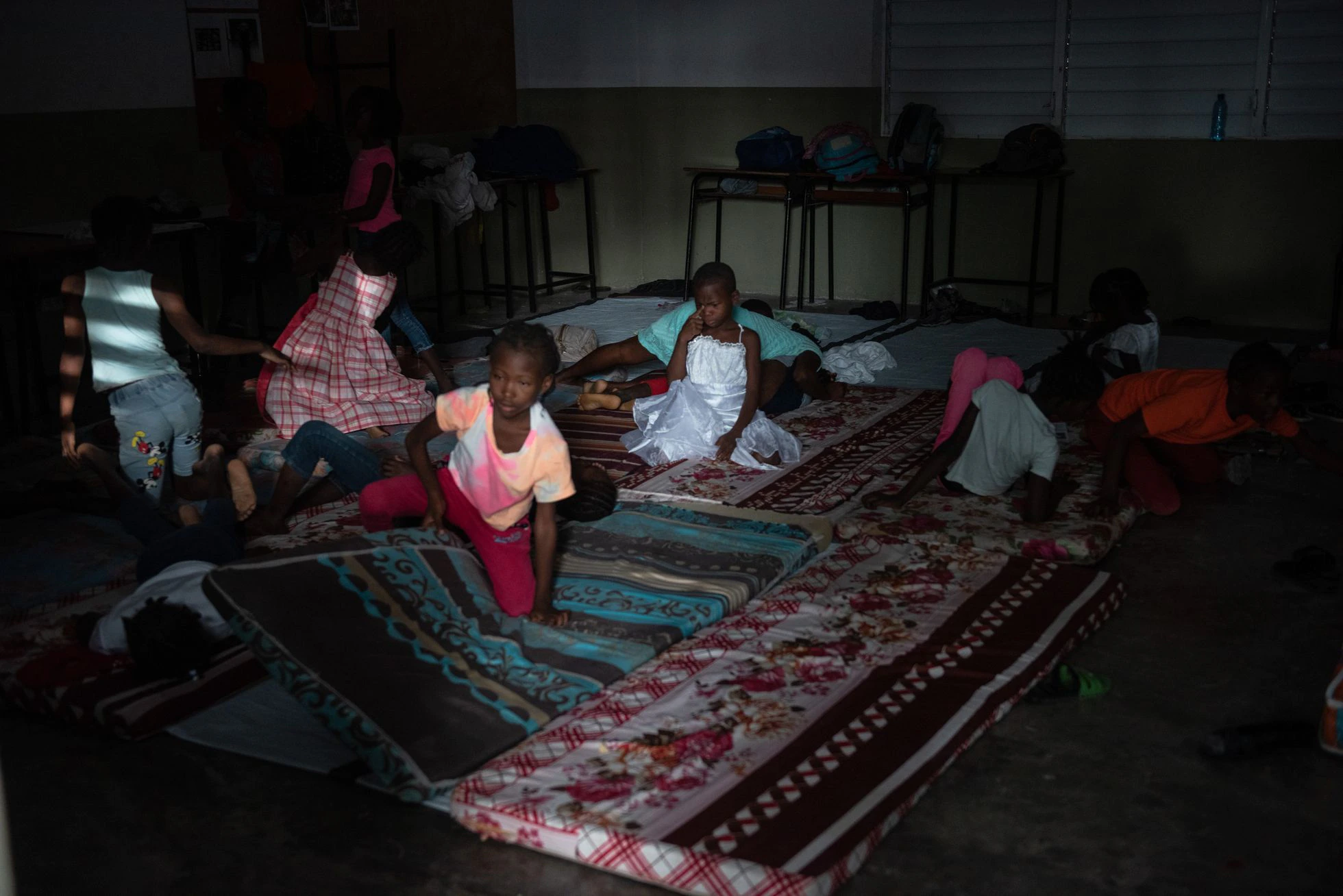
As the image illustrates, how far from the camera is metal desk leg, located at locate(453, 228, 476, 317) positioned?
8.05m

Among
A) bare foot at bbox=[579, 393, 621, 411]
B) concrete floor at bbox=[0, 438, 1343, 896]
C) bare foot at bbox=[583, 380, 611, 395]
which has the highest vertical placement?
bare foot at bbox=[583, 380, 611, 395]

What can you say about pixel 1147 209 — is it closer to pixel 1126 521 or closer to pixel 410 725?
pixel 1126 521

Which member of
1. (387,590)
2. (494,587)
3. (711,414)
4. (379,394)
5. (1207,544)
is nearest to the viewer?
(387,590)

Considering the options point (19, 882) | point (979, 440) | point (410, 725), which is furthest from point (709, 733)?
point (979, 440)

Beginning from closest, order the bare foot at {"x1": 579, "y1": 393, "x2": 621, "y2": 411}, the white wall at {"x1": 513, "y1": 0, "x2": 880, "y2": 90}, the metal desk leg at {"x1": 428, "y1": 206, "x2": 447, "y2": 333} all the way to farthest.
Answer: the bare foot at {"x1": 579, "y1": 393, "x2": 621, "y2": 411} < the metal desk leg at {"x1": 428, "y1": 206, "x2": 447, "y2": 333} < the white wall at {"x1": 513, "y1": 0, "x2": 880, "y2": 90}

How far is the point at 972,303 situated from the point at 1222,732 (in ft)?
17.4

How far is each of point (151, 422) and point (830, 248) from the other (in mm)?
5321

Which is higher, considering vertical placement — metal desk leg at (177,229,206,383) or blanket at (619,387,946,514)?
metal desk leg at (177,229,206,383)

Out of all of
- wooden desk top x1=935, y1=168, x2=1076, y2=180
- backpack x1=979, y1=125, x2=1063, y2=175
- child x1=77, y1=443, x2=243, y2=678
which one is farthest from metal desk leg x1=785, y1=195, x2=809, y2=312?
child x1=77, y1=443, x2=243, y2=678

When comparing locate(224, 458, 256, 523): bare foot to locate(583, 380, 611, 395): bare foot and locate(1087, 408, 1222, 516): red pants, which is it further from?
locate(1087, 408, 1222, 516): red pants

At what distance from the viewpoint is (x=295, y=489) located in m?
4.00

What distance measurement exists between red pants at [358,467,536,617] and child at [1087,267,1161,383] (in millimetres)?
2917

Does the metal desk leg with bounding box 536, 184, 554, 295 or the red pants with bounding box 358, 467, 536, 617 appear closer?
the red pants with bounding box 358, 467, 536, 617

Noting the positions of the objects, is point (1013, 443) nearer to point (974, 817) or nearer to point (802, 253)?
point (974, 817)
